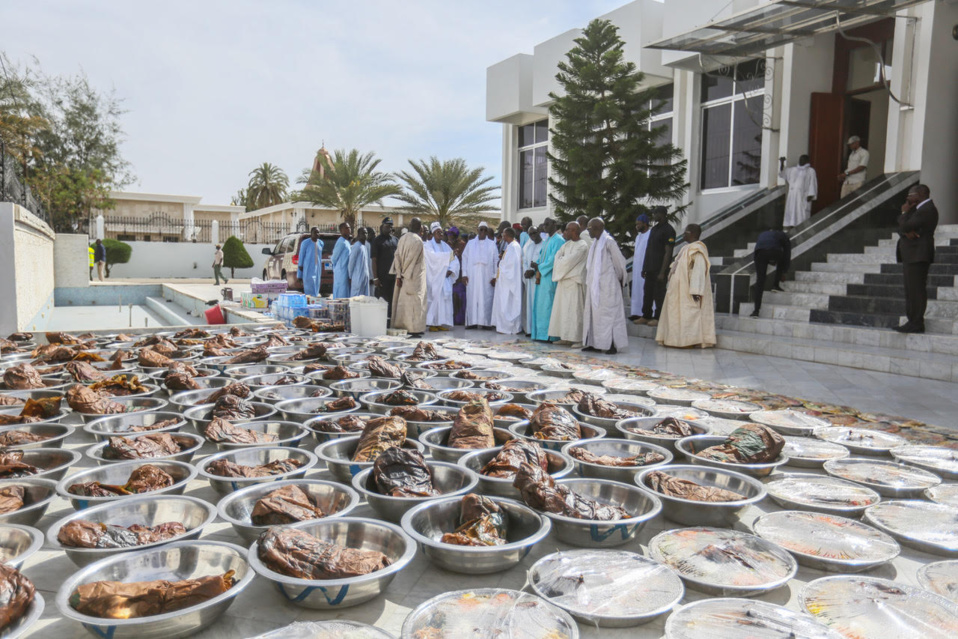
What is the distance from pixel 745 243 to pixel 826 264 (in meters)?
2.31

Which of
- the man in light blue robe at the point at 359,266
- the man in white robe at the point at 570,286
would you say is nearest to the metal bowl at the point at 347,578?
the man in white robe at the point at 570,286

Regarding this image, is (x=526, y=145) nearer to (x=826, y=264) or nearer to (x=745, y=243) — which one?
(x=745, y=243)

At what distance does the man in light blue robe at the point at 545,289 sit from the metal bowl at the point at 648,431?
5048 millimetres

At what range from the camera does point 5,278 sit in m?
7.34

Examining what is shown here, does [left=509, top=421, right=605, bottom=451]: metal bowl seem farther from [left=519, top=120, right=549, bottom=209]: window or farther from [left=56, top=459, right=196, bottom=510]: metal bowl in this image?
[left=519, top=120, right=549, bottom=209]: window

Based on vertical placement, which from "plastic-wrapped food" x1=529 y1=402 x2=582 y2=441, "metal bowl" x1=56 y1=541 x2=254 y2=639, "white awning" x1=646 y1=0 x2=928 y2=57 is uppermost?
"white awning" x1=646 y1=0 x2=928 y2=57

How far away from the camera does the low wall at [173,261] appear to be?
83.2 feet

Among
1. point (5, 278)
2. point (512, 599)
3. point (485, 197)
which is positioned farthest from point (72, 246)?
point (512, 599)

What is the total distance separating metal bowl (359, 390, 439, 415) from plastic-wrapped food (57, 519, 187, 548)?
1.73 m

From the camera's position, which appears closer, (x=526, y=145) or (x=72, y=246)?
(x=72, y=246)

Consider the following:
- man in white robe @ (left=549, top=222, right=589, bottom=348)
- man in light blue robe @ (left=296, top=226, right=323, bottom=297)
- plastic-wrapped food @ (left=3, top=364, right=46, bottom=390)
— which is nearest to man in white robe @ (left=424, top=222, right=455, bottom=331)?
man in white robe @ (left=549, top=222, right=589, bottom=348)

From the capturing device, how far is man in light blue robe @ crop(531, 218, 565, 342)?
28.5 feet

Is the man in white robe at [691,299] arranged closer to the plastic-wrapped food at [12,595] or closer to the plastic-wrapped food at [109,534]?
the plastic-wrapped food at [109,534]

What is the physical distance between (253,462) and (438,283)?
24.2 ft
